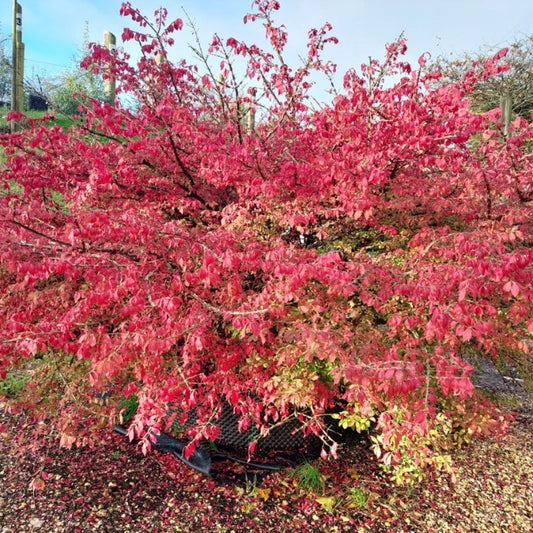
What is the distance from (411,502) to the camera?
3551 millimetres

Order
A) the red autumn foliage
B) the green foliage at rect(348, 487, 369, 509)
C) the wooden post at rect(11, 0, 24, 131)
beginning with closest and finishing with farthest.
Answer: the red autumn foliage, the green foliage at rect(348, 487, 369, 509), the wooden post at rect(11, 0, 24, 131)

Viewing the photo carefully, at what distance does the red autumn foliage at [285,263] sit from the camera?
261 cm

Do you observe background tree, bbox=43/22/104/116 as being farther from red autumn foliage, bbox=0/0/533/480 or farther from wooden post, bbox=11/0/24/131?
red autumn foliage, bbox=0/0/533/480

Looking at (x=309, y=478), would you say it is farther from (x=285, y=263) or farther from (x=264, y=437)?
(x=285, y=263)

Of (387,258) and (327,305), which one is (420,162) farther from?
(327,305)

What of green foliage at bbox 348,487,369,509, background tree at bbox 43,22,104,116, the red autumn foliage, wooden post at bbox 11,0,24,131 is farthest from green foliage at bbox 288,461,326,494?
background tree at bbox 43,22,104,116

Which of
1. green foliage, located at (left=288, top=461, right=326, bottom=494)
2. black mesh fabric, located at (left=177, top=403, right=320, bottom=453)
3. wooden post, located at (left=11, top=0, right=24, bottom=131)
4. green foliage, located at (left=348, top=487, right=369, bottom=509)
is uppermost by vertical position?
wooden post, located at (left=11, top=0, right=24, bottom=131)

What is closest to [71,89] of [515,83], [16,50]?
[16,50]

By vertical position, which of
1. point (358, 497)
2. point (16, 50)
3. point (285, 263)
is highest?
point (16, 50)

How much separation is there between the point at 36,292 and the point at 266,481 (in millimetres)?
2445

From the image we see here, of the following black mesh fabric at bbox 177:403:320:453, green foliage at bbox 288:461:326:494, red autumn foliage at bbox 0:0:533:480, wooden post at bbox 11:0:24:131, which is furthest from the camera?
wooden post at bbox 11:0:24:131

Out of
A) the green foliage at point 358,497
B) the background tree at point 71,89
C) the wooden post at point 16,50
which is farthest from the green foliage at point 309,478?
the background tree at point 71,89

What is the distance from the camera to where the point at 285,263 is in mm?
2504

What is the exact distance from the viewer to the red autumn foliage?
2607 mm
